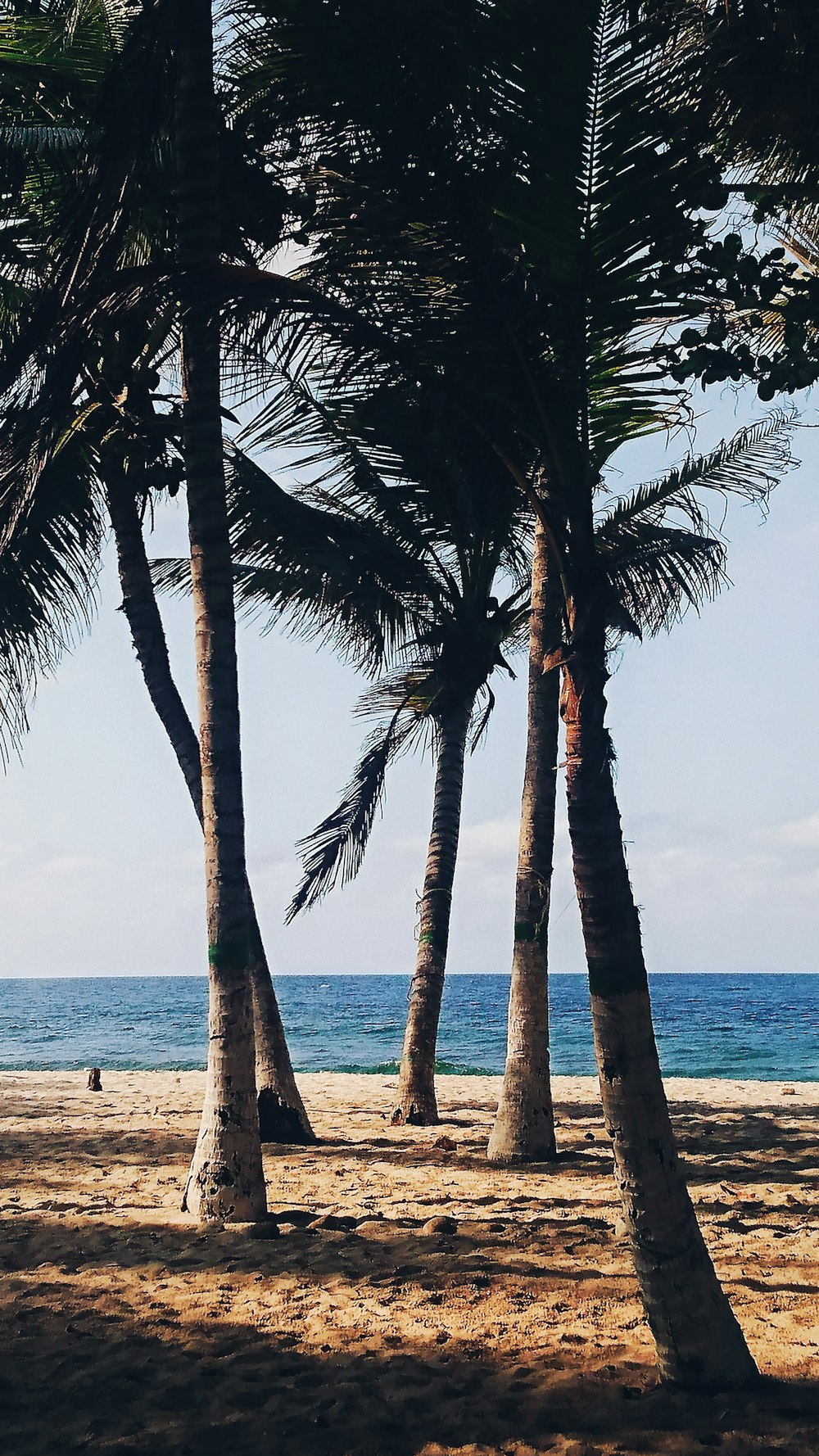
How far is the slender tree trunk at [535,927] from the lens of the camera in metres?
9.05

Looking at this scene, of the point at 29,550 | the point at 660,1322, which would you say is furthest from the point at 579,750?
the point at 29,550

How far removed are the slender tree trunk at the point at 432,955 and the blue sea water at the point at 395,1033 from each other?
18.4m

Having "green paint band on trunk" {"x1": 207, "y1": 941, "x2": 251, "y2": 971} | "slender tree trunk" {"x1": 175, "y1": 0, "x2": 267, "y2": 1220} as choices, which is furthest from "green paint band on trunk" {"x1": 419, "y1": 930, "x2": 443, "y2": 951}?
"green paint band on trunk" {"x1": 207, "y1": 941, "x2": 251, "y2": 971}

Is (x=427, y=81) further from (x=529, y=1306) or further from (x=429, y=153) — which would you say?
(x=529, y=1306)

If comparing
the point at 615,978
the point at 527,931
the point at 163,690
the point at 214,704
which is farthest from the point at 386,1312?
the point at 163,690

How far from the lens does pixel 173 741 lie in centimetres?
1015

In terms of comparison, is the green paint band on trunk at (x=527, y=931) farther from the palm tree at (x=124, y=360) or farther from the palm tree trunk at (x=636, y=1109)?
the palm tree trunk at (x=636, y=1109)

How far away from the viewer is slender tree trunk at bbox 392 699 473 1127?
1115 cm

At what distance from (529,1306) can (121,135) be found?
20.9 ft

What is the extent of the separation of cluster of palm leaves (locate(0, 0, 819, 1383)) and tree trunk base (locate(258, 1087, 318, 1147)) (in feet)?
0.10

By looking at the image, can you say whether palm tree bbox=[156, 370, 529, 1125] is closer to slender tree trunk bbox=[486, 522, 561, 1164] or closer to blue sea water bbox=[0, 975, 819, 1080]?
slender tree trunk bbox=[486, 522, 561, 1164]

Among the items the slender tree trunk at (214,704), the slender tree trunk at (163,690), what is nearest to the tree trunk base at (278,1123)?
the slender tree trunk at (163,690)

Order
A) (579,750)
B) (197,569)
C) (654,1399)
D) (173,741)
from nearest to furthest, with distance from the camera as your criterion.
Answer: (654,1399) → (579,750) → (197,569) → (173,741)

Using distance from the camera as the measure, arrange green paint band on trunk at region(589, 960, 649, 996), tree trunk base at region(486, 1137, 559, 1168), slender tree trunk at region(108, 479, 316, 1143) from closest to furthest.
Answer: green paint band on trunk at region(589, 960, 649, 996), tree trunk base at region(486, 1137, 559, 1168), slender tree trunk at region(108, 479, 316, 1143)
